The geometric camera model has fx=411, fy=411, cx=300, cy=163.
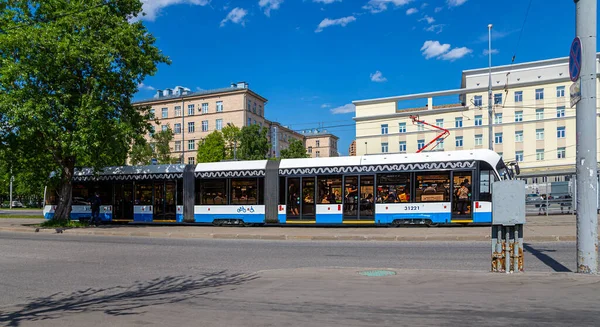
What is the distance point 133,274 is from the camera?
9.15 m

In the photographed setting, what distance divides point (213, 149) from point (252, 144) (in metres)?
12.6

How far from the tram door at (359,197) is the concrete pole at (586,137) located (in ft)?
38.1

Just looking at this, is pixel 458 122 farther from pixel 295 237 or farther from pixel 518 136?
pixel 295 237

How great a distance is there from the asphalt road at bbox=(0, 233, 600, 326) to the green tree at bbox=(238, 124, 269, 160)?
36198 millimetres

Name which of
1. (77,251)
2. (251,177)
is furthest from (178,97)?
(77,251)

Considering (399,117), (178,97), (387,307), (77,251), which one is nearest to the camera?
(387,307)

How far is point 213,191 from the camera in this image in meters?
21.5

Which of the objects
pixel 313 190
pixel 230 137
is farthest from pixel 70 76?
pixel 230 137

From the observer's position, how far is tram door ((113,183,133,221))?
23.5 metres

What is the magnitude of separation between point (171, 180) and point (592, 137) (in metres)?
19.5

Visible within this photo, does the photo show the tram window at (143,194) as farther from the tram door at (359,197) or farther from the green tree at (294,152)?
the green tree at (294,152)

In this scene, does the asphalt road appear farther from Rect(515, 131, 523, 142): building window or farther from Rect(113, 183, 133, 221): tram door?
Rect(515, 131, 523, 142): building window

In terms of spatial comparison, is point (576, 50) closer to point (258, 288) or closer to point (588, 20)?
point (588, 20)

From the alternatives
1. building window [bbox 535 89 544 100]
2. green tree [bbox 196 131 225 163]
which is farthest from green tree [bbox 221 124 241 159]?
building window [bbox 535 89 544 100]
